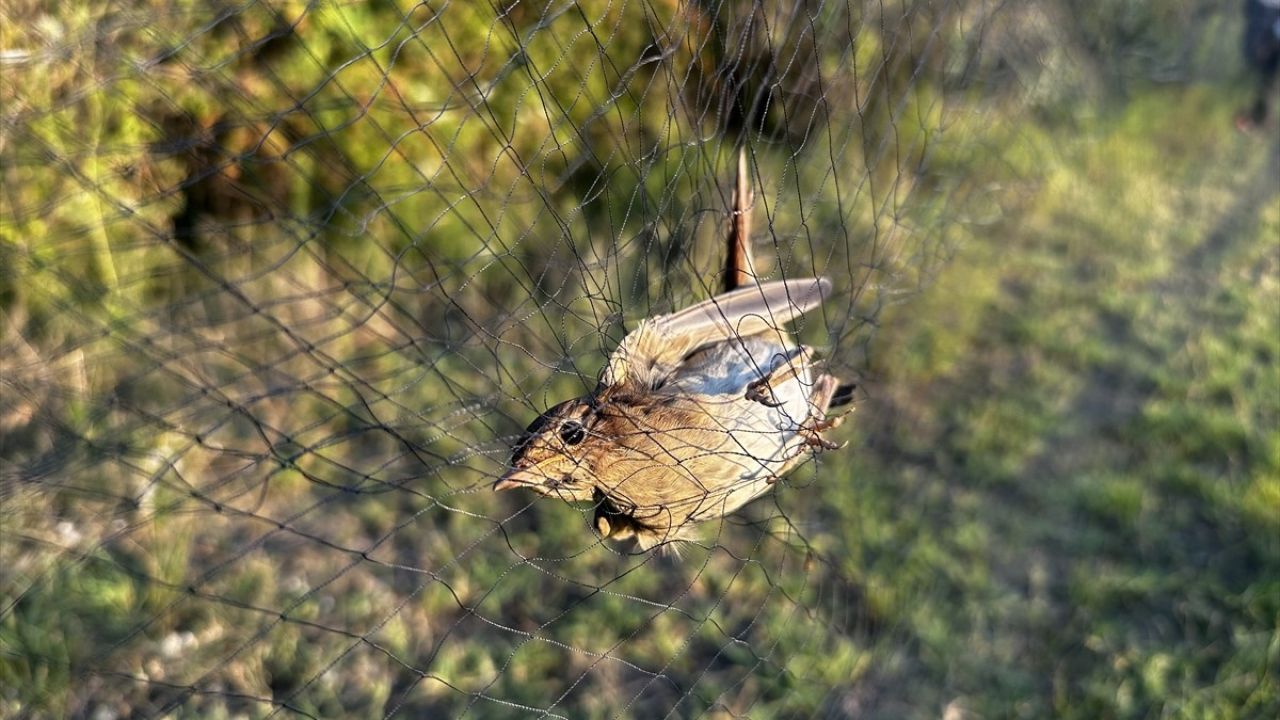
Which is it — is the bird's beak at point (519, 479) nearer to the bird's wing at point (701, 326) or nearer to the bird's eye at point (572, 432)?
the bird's eye at point (572, 432)

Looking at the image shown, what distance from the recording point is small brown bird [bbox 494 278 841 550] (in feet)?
6.41

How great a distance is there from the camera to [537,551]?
125 inches

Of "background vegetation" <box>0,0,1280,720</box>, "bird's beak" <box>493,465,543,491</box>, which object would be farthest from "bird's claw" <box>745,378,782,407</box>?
"bird's beak" <box>493,465,543,491</box>

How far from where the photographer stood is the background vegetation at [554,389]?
106 inches

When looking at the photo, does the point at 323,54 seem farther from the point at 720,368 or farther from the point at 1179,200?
the point at 1179,200

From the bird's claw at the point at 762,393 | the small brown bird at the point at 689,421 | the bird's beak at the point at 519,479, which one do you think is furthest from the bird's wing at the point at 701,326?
the bird's beak at the point at 519,479

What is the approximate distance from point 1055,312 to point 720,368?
276cm

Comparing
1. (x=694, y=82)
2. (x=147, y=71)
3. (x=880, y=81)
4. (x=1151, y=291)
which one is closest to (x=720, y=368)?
(x=694, y=82)

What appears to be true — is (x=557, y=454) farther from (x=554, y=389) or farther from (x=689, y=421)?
(x=554, y=389)

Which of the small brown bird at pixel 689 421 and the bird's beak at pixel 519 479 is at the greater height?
the small brown bird at pixel 689 421

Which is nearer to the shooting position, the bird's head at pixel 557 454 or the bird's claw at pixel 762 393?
the bird's head at pixel 557 454

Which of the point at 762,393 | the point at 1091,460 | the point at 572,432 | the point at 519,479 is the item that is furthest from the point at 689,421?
the point at 1091,460

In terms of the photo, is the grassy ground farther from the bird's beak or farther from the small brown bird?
the bird's beak

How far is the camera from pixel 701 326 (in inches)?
80.2
